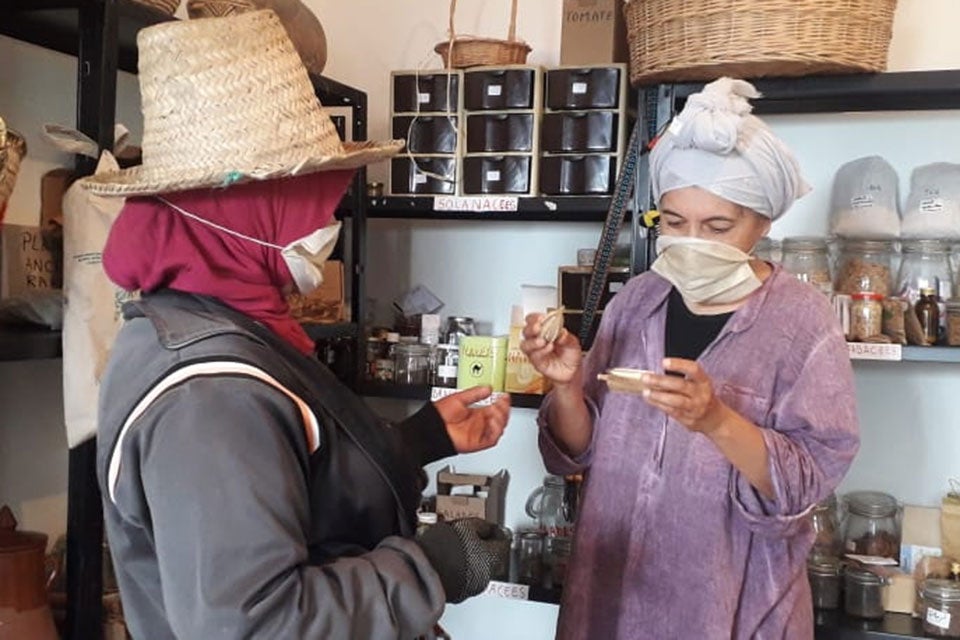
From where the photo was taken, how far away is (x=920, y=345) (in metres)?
1.96

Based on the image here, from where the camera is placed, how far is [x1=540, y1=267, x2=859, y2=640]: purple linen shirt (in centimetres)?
145

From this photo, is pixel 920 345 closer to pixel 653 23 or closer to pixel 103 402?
pixel 653 23

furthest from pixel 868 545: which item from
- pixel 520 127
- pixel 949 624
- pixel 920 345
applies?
pixel 520 127

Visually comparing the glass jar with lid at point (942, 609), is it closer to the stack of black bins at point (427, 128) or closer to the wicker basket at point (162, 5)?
the stack of black bins at point (427, 128)

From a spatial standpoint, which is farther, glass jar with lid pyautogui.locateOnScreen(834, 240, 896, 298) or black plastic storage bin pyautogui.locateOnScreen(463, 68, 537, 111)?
black plastic storage bin pyautogui.locateOnScreen(463, 68, 537, 111)

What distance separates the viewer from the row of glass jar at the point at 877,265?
2035mm

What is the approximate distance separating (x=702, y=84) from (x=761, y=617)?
3.50 ft

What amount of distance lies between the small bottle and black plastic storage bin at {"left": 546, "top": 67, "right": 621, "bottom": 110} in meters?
0.76

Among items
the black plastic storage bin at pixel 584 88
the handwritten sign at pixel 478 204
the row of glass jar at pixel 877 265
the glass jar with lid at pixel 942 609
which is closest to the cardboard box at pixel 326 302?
the handwritten sign at pixel 478 204

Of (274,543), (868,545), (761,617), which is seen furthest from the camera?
(868,545)

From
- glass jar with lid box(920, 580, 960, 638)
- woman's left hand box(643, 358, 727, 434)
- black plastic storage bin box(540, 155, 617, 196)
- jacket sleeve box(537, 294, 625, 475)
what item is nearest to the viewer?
woman's left hand box(643, 358, 727, 434)

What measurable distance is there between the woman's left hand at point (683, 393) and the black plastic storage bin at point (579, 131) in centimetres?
94

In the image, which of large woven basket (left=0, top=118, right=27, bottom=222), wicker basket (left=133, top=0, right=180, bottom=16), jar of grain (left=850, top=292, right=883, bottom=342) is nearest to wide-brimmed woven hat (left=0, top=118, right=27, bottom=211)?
large woven basket (left=0, top=118, right=27, bottom=222)

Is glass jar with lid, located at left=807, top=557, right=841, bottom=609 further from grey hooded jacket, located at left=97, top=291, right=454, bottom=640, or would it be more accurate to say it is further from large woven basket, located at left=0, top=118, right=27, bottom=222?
large woven basket, located at left=0, top=118, right=27, bottom=222
